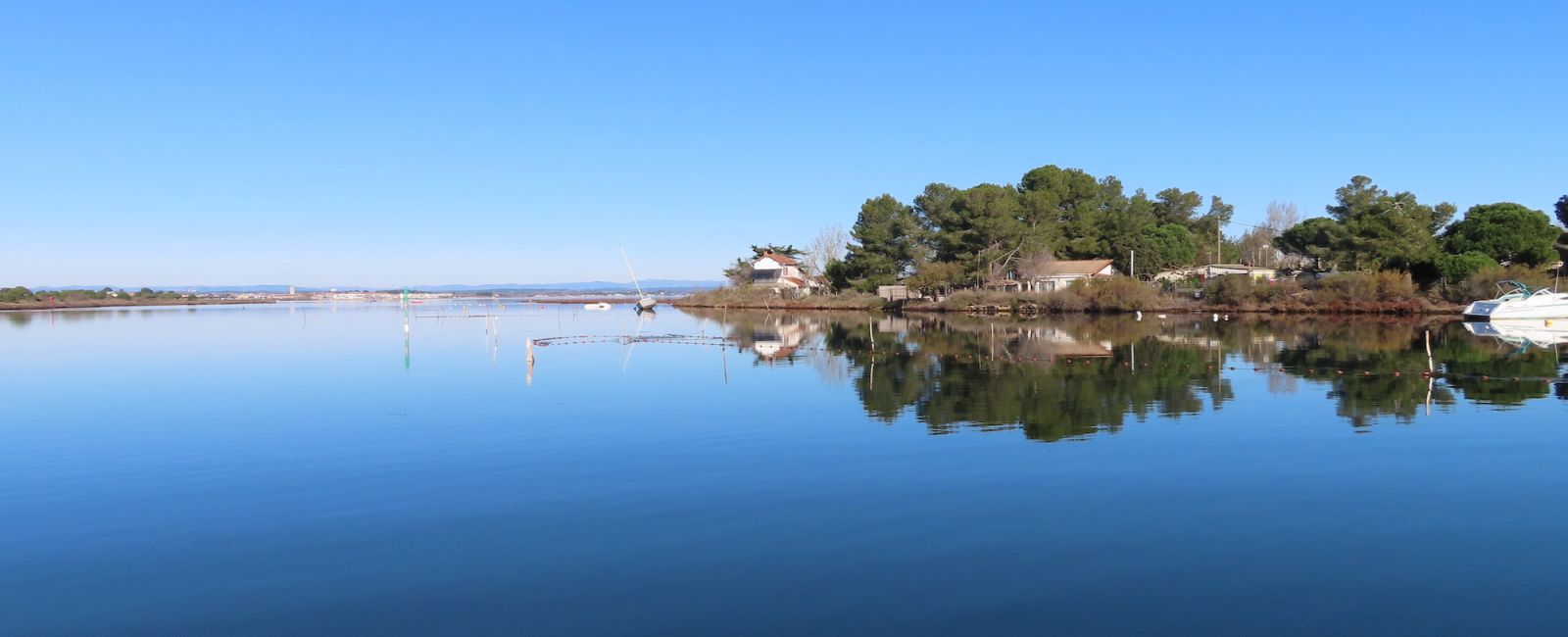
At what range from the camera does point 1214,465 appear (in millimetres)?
14156

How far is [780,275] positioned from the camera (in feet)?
351

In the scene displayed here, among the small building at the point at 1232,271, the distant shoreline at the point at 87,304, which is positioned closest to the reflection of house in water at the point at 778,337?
the small building at the point at 1232,271

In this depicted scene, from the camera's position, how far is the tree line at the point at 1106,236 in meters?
65.1

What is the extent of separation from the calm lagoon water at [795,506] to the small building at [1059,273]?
51.8 metres

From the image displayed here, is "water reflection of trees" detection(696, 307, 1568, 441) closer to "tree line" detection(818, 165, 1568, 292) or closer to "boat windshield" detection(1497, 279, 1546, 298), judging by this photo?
"boat windshield" detection(1497, 279, 1546, 298)

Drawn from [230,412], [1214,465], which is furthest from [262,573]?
[230,412]

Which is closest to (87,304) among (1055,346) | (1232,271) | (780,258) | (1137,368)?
(780,258)

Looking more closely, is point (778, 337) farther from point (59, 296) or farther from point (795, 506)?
point (59, 296)

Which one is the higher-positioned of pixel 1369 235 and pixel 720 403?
pixel 1369 235

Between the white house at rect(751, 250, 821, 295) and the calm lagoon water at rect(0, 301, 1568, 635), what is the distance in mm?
77315

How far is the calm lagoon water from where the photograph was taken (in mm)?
8375

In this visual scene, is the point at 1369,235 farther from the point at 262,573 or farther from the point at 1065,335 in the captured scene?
the point at 262,573

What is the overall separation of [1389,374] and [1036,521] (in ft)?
65.7

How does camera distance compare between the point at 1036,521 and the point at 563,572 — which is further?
the point at 1036,521
